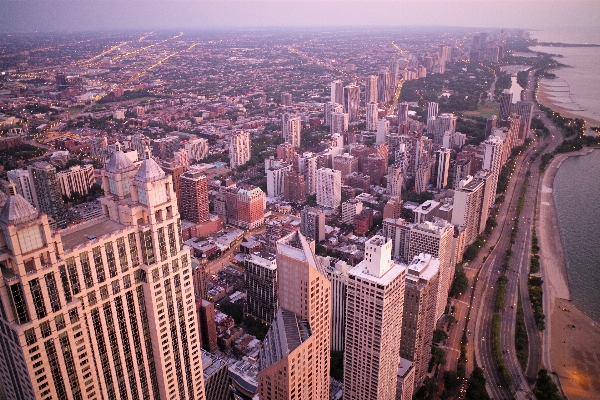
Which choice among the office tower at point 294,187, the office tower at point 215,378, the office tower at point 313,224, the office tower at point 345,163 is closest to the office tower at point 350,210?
the office tower at point 313,224

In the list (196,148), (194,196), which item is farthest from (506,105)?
(194,196)

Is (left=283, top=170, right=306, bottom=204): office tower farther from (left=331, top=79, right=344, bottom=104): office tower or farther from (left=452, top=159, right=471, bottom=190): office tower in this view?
(left=331, top=79, right=344, bottom=104): office tower

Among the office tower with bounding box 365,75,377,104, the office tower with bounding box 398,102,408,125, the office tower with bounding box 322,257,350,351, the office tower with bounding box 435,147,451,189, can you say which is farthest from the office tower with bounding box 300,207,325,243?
the office tower with bounding box 365,75,377,104

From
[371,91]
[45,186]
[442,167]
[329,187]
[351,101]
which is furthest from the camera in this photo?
[371,91]

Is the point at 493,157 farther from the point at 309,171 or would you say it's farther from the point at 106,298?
the point at 106,298

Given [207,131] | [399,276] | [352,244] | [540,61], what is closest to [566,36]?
[540,61]
